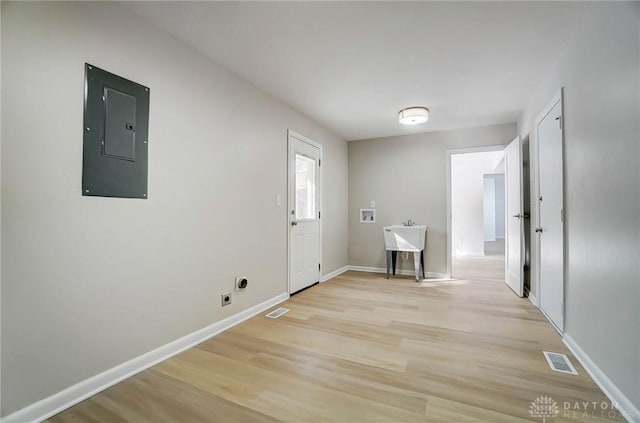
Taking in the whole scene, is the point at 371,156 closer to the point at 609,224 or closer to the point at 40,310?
the point at 609,224

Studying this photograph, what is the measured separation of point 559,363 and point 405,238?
2.64 metres

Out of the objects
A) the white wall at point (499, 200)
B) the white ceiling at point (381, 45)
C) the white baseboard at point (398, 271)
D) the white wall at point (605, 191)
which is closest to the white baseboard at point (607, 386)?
the white wall at point (605, 191)

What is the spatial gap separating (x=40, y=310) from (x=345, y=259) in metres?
4.29

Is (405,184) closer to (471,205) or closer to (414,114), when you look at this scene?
(414,114)

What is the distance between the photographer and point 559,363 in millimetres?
1971

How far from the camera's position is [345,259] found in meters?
5.32

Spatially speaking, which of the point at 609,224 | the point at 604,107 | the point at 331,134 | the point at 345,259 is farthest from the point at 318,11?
the point at 345,259

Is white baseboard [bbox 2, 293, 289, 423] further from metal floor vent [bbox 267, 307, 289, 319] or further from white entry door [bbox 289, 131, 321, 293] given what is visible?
white entry door [bbox 289, 131, 321, 293]

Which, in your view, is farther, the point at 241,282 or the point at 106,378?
the point at 241,282

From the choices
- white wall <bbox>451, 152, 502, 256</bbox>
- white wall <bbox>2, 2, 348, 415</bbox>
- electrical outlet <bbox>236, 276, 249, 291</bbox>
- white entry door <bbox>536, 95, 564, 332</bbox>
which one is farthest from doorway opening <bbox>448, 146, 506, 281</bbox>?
white wall <bbox>2, 2, 348, 415</bbox>

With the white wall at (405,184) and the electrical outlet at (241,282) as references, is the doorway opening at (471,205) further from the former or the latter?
the electrical outlet at (241,282)

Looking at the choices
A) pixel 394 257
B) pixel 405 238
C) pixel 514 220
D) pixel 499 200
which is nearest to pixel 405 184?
pixel 405 238

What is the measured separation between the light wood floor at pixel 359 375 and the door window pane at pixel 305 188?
1.46 m

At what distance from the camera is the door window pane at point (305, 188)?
3.88m
